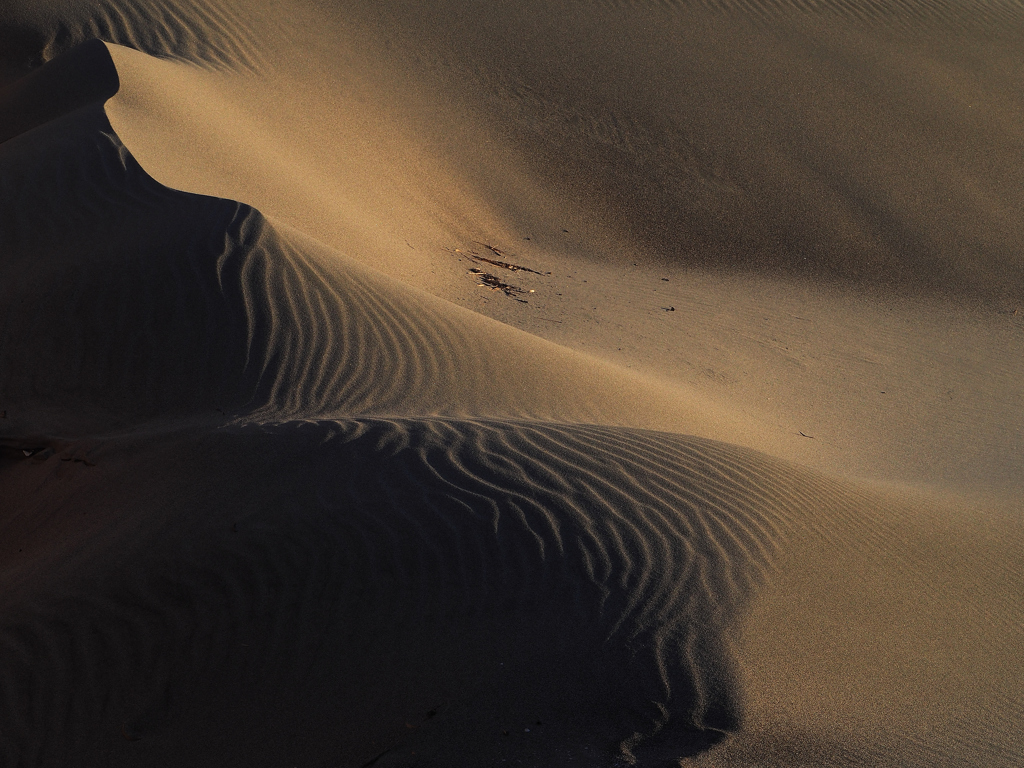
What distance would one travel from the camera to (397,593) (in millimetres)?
4027

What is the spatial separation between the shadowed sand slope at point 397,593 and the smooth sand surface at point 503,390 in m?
0.02

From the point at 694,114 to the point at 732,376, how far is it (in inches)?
244

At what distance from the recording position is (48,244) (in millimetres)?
7691

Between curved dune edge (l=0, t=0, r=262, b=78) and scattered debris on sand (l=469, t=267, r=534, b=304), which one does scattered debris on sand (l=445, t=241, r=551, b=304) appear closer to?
scattered debris on sand (l=469, t=267, r=534, b=304)

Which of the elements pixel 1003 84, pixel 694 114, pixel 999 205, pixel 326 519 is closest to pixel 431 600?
pixel 326 519

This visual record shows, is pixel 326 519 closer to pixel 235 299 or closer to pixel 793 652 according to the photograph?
pixel 793 652

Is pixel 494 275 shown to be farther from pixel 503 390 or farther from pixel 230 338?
pixel 230 338

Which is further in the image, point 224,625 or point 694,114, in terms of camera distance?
point 694,114

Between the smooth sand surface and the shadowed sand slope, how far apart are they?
20 millimetres

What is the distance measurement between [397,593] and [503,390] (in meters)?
2.87

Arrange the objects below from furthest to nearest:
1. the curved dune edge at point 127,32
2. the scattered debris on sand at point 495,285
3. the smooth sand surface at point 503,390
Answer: the curved dune edge at point 127,32, the scattered debris on sand at point 495,285, the smooth sand surface at point 503,390

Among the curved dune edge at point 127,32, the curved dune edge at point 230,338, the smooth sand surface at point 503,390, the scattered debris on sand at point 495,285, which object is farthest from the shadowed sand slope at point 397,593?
the curved dune edge at point 127,32

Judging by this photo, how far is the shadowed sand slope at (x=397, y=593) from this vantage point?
352 cm

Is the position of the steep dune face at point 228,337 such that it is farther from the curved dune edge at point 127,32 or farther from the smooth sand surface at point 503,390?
the curved dune edge at point 127,32
